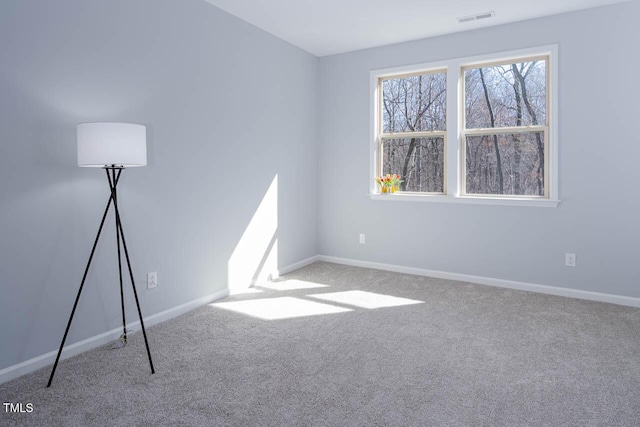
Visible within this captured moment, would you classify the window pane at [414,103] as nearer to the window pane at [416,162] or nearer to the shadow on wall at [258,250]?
the window pane at [416,162]

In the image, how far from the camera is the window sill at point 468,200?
13.1ft

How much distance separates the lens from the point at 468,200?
4.36 metres

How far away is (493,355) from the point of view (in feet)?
8.93

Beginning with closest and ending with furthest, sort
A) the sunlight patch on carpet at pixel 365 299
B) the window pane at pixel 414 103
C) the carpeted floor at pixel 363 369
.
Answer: the carpeted floor at pixel 363 369 → the sunlight patch on carpet at pixel 365 299 → the window pane at pixel 414 103

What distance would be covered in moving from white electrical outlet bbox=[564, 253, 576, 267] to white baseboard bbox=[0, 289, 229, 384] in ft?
10.5

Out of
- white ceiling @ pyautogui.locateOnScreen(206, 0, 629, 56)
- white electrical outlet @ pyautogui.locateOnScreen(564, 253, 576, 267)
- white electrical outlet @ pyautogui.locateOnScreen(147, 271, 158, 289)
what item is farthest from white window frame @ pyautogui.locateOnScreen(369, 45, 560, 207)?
white electrical outlet @ pyautogui.locateOnScreen(147, 271, 158, 289)

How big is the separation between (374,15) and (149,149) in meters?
2.31

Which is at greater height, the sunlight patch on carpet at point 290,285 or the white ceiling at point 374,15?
the white ceiling at point 374,15

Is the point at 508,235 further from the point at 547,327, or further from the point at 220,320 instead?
the point at 220,320

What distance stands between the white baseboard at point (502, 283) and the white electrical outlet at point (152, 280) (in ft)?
7.97

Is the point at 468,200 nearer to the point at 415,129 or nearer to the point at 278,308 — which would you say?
the point at 415,129

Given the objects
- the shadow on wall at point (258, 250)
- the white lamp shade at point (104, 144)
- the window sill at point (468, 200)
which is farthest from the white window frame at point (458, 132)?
the white lamp shade at point (104, 144)

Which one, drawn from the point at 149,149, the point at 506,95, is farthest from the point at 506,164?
the point at 149,149

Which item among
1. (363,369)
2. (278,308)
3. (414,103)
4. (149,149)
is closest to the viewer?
(363,369)
